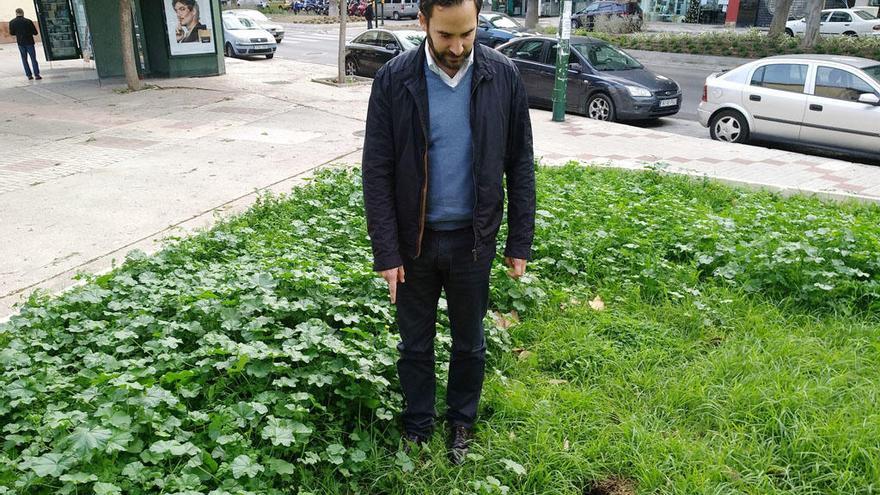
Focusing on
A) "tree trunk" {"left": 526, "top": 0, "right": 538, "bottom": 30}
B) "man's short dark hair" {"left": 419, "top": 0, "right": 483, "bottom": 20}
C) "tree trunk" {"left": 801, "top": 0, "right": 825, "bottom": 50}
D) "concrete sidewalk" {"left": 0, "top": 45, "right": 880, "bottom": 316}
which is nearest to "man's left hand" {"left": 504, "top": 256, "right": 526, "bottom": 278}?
"man's short dark hair" {"left": 419, "top": 0, "right": 483, "bottom": 20}

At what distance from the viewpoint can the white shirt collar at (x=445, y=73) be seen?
8.94 ft

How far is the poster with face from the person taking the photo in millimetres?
17750

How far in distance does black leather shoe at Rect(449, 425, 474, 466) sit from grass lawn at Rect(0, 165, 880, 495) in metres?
0.04

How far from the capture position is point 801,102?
1059 centimetres

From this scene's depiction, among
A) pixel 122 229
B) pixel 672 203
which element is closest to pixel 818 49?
pixel 672 203

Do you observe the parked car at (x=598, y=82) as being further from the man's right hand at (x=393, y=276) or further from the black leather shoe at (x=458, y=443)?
the man's right hand at (x=393, y=276)

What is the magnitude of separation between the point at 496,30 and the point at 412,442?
63.7 feet

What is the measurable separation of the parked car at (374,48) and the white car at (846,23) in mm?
A: 20209

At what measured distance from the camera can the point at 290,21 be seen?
47844 millimetres

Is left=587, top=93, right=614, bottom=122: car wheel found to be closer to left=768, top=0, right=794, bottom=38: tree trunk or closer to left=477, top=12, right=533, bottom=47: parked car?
left=477, top=12, right=533, bottom=47: parked car

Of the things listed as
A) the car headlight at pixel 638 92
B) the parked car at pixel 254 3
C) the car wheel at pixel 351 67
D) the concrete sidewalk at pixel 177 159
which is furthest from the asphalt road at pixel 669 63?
the parked car at pixel 254 3

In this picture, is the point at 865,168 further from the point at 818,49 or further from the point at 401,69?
the point at 818,49

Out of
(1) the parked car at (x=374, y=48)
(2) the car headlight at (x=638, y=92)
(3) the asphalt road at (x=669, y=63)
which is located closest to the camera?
(2) the car headlight at (x=638, y=92)

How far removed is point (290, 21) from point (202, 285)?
46.9 m
